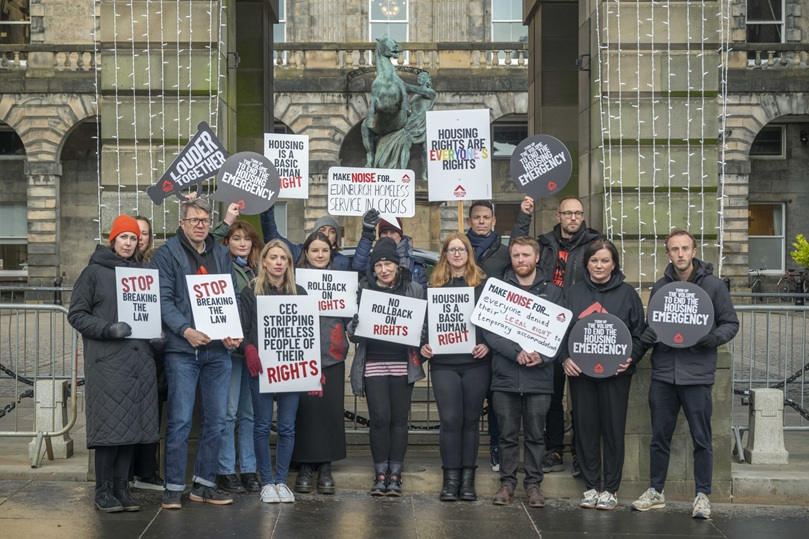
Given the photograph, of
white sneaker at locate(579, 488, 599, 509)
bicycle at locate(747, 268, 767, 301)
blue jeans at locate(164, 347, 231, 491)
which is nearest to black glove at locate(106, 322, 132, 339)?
blue jeans at locate(164, 347, 231, 491)

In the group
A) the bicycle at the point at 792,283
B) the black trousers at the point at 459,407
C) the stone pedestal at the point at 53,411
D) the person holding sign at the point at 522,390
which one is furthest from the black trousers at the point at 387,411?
the bicycle at the point at 792,283

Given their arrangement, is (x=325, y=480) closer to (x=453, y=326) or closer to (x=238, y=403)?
(x=238, y=403)

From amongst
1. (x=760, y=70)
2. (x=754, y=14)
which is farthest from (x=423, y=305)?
(x=754, y=14)

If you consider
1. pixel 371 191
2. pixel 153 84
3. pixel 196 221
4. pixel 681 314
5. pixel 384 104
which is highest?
pixel 384 104

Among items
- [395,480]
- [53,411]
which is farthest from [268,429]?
[53,411]

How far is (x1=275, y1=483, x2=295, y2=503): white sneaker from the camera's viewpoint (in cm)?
834

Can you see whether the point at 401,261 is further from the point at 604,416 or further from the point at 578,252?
the point at 604,416

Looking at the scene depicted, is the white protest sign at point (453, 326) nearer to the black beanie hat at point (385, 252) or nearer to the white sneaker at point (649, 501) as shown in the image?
the black beanie hat at point (385, 252)

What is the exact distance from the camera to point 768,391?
9602mm

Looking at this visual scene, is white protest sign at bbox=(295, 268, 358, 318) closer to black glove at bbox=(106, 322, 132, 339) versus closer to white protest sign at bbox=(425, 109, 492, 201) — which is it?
white protest sign at bbox=(425, 109, 492, 201)

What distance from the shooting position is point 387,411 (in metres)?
8.48

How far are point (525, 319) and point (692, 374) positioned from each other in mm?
1259

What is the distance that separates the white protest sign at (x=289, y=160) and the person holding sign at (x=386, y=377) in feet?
4.58

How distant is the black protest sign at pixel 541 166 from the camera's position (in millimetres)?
9234
